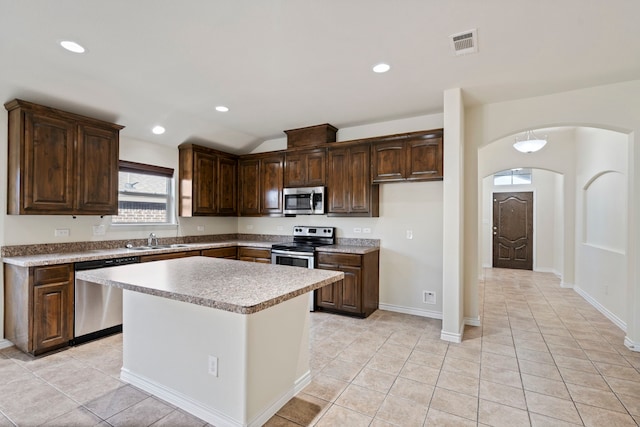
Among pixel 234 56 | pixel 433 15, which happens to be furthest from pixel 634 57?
pixel 234 56

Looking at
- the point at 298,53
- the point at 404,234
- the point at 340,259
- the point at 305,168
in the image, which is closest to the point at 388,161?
the point at 404,234

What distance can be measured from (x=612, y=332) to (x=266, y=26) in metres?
4.92

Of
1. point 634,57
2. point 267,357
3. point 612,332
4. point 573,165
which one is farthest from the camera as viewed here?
point 573,165

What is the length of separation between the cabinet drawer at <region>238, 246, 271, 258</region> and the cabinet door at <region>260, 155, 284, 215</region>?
2.16 feet

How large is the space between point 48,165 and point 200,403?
2930 millimetres

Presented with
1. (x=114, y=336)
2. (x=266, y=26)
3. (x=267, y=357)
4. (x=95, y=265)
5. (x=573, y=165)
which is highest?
(x=266, y=26)

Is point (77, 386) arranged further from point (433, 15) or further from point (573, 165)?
point (573, 165)

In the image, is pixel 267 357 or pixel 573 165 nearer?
pixel 267 357

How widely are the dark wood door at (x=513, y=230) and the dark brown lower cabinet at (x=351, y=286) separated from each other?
567 cm

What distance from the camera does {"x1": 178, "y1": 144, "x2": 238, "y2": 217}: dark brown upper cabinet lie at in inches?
191

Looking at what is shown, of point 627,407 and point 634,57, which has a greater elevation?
point 634,57

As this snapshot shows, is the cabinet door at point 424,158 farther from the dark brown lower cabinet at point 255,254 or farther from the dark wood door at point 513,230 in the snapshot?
the dark wood door at point 513,230

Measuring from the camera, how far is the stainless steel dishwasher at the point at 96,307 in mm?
3266

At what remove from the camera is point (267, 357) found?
6.75 feet
